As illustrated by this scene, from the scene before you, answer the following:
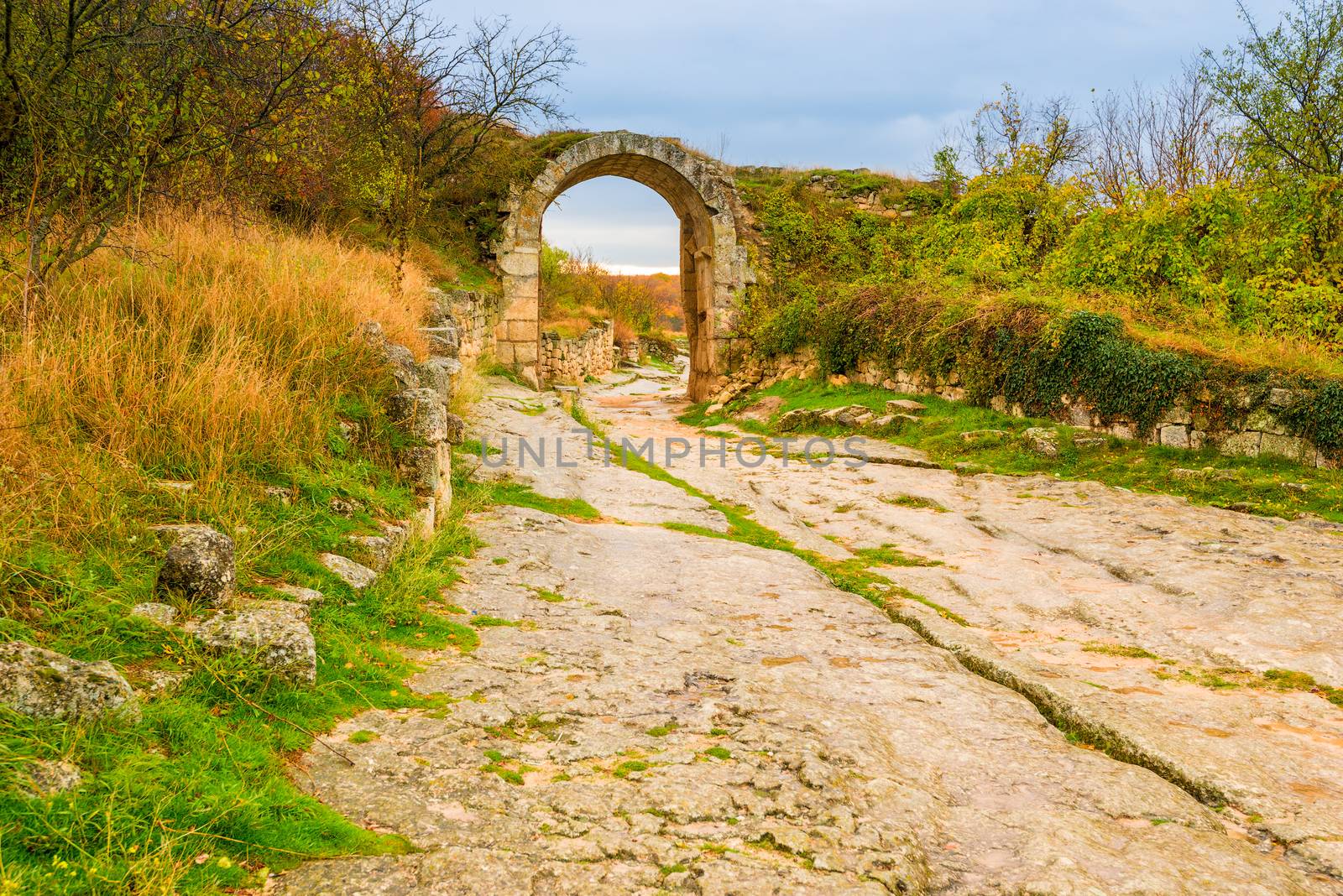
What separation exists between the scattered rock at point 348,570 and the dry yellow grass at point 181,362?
2.21 feet

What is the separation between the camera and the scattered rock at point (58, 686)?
218 cm

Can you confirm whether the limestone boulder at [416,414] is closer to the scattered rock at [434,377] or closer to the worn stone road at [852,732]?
the scattered rock at [434,377]

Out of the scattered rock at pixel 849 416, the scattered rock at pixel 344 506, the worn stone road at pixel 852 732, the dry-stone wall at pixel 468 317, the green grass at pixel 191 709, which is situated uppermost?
the dry-stone wall at pixel 468 317

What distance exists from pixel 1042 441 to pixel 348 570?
29.2ft

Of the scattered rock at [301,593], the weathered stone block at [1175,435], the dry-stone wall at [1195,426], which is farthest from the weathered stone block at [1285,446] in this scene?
the scattered rock at [301,593]

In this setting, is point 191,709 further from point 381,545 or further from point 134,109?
point 134,109

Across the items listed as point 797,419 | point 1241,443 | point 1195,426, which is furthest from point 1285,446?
point 797,419

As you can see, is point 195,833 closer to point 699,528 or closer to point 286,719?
point 286,719

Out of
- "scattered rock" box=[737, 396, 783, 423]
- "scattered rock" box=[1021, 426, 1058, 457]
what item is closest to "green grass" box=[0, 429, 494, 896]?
"scattered rock" box=[1021, 426, 1058, 457]

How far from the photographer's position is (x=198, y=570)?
2.99 meters

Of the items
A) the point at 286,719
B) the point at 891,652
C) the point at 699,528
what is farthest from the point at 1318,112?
the point at 286,719

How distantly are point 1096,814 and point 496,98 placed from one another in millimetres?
16143

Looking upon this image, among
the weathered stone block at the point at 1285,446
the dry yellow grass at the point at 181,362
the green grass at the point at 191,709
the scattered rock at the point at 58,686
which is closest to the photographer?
the green grass at the point at 191,709

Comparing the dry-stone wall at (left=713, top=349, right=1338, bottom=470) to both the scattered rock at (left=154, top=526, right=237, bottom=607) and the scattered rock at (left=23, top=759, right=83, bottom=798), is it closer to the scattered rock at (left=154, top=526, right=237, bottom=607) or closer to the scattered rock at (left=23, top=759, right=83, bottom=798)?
the scattered rock at (left=154, top=526, right=237, bottom=607)
